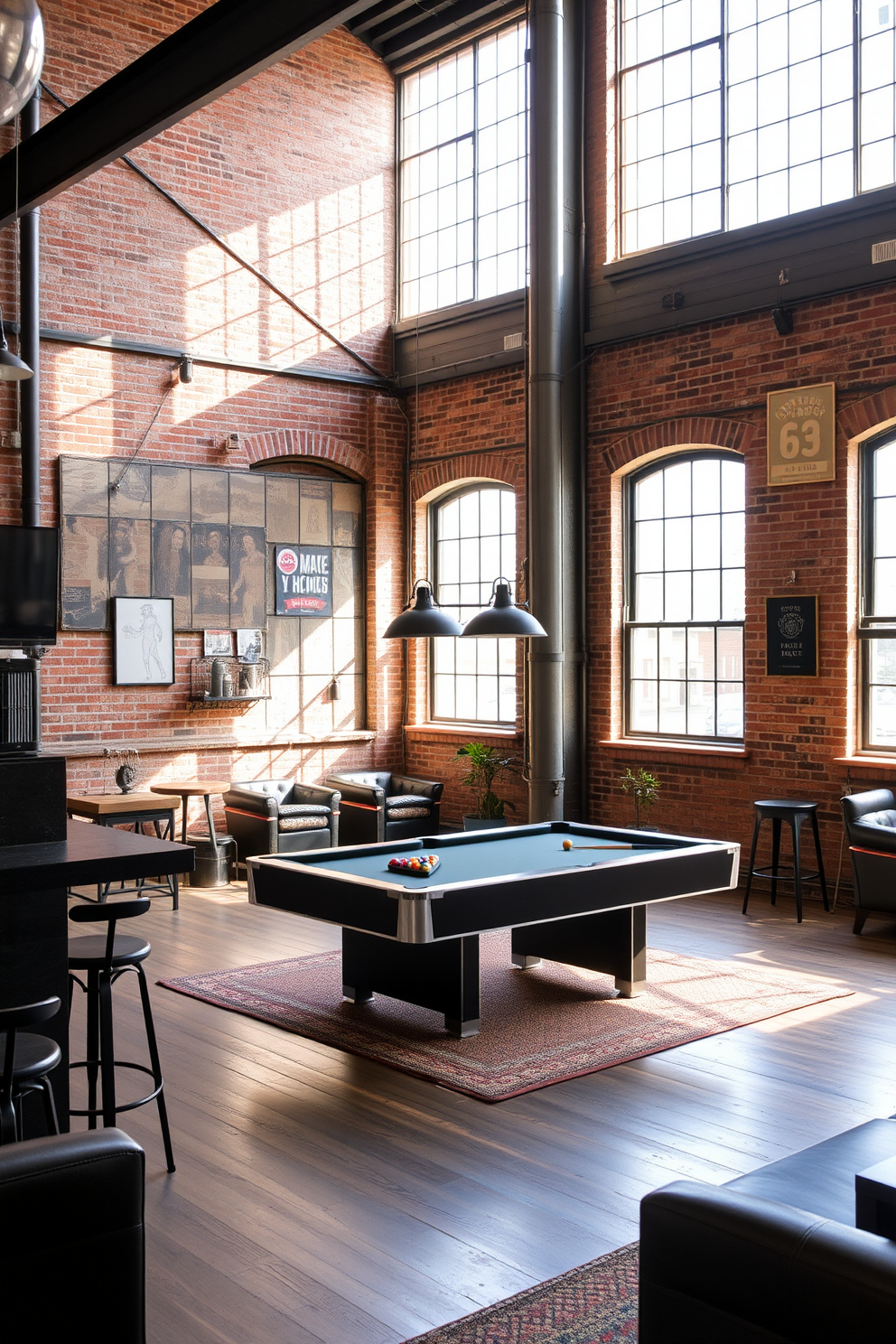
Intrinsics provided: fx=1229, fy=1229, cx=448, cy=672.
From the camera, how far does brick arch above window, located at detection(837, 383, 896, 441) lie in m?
7.68

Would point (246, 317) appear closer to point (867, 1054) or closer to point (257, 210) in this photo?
point (257, 210)

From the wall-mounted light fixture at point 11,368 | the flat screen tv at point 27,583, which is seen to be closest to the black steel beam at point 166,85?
the wall-mounted light fixture at point 11,368

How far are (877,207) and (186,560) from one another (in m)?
5.65

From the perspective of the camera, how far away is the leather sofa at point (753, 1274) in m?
2.07

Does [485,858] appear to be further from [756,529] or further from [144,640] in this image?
[144,640]

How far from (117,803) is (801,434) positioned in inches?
205

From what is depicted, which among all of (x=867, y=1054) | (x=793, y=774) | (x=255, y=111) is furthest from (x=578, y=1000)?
(x=255, y=111)

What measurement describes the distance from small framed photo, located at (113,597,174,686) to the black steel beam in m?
4.18

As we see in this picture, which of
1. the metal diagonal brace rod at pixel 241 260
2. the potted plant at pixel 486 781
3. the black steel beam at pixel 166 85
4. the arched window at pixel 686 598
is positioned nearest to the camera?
the black steel beam at pixel 166 85

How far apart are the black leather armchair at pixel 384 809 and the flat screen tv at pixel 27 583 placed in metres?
5.75

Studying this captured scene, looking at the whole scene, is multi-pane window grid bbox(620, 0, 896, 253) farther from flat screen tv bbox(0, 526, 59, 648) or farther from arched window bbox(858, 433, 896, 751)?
flat screen tv bbox(0, 526, 59, 648)

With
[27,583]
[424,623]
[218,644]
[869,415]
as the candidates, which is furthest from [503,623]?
[218,644]

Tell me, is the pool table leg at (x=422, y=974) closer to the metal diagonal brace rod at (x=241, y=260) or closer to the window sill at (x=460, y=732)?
the window sill at (x=460, y=732)

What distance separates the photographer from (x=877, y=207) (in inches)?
302
